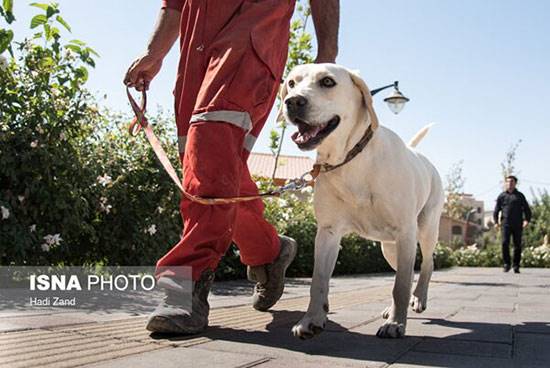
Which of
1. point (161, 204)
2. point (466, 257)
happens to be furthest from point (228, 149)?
point (466, 257)

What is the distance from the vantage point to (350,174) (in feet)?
9.95

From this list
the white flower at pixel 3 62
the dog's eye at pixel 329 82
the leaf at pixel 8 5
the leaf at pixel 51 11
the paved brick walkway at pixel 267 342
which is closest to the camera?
the paved brick walkway at pixel 267 342

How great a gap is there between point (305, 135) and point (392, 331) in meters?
1.01

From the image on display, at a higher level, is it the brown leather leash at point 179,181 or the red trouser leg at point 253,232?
the brown leather leash at point 179,181

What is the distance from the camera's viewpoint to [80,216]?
17.0 feet

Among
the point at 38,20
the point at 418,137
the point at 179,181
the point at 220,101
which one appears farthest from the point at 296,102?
the point at 38,20

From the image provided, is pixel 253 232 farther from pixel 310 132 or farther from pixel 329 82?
pixel 329 82

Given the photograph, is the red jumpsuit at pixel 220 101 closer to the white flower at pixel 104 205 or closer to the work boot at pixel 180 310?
the work boot at pixel 180 310

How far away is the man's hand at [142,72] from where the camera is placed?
341cm

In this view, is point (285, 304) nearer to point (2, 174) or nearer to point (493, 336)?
point (493, 336)

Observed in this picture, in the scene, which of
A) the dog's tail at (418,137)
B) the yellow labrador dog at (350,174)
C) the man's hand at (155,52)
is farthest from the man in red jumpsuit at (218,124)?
the dog's tail at (418,137)

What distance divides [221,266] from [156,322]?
15.1ft

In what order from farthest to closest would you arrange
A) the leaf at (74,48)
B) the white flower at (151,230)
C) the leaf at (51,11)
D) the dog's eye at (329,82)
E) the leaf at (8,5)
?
1. the white flower at (151,230)
2. the leaf at (74,48)
3. the leaf at (51,11)
4. the leaf at (8,5)
5. the dog's eye at (329,82)

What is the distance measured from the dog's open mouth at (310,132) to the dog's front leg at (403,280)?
68 centimetres
